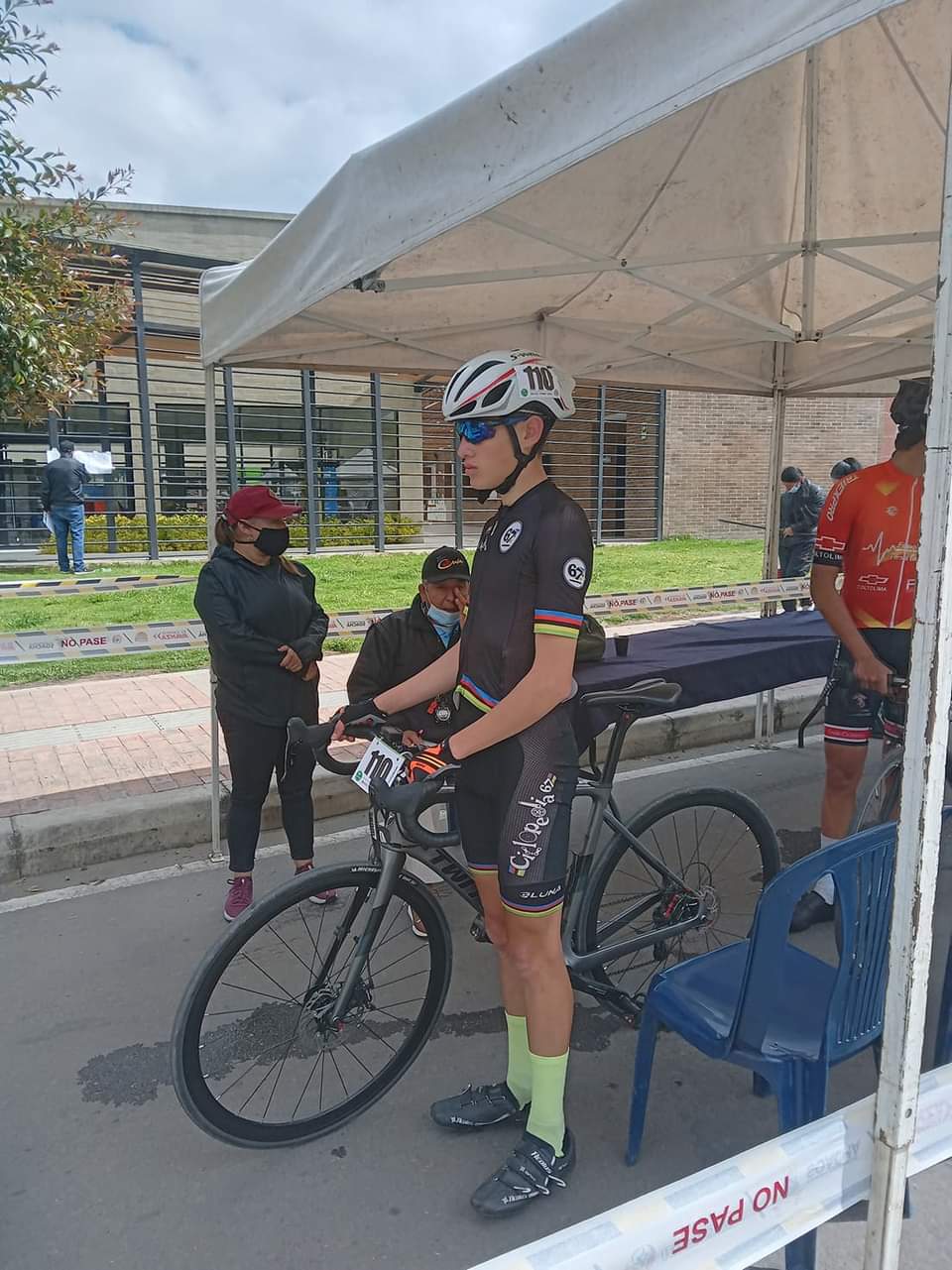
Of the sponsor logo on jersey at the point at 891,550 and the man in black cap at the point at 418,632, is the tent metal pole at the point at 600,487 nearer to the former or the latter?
the sponsor logo on jersey at the point at 891,550

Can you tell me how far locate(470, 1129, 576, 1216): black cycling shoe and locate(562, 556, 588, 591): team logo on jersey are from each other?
1.46m

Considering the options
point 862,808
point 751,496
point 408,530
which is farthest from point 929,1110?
point 751,496

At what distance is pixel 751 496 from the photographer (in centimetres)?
2116

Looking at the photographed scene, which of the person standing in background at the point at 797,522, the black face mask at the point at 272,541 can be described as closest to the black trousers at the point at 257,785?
the black face mask at the point at 272,541

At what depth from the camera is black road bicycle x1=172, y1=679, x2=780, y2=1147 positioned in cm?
241

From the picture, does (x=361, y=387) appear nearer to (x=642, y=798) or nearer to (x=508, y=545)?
(x=642, y=798)

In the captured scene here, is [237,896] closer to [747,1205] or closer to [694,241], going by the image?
[747,1205]

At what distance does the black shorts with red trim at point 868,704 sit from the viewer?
362 centimetres

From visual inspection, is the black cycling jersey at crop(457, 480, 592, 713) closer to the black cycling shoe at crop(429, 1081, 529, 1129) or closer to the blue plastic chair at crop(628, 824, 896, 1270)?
the blue plastic chair at crop(628, 824, 896, 1270)

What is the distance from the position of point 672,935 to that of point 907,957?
1606 millimetres

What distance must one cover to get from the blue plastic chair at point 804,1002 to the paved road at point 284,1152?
0.43m

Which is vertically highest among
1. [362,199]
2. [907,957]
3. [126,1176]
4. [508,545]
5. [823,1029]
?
[362,199]

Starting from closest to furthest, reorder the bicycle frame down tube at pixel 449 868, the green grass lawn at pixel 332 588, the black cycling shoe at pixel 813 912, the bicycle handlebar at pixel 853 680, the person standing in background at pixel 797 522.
Result: 1. the bicycle frame down tube at pixel 449 868
2. the bicycle handlebar at pixel 853 680
3. the black cycling shoe at pixel 813 912
4. the green grass lawn at pixel 332 588
5. the person standing in background at pixel 797 522

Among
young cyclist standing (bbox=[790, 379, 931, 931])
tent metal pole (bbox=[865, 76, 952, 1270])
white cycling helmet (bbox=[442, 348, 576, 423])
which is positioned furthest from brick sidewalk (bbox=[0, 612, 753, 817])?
tent metal pole (bbox=[865, 76, 952, 1270])
